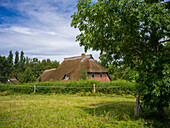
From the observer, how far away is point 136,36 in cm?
618

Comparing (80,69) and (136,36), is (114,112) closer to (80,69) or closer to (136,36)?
(136,36)

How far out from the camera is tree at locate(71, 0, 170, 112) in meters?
5.09

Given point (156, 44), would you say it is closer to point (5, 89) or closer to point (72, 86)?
point (72, 86)

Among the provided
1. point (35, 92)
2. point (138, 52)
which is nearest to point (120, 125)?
point (138, 52)

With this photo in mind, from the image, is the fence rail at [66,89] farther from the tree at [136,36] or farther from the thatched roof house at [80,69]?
the thatched roof house at [80,69]

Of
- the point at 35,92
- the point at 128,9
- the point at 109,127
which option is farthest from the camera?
the point at 35,92

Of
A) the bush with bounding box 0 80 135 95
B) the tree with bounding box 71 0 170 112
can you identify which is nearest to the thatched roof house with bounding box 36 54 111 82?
the bush with bounding box 0 80 135 95

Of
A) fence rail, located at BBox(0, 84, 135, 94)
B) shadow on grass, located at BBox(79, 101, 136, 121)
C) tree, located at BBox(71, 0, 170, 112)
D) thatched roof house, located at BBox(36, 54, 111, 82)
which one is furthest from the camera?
thatched roof house, located at BBox(36, 54, 111, 82)

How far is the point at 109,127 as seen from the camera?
496 cm

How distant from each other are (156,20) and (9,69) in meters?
68.1

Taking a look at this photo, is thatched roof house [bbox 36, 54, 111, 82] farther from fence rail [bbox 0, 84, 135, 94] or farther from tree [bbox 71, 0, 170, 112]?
tree [bbox 71, 0, 170, 112]

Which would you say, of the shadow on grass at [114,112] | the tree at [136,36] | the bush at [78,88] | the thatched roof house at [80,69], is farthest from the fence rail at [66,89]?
the thatched roof house at [80,69]

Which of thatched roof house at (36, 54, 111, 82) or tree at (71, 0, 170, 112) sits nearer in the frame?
tree at (71, 0, 170, 112)

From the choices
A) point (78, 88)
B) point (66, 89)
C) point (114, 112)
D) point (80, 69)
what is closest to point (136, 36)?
point (114, 112)
